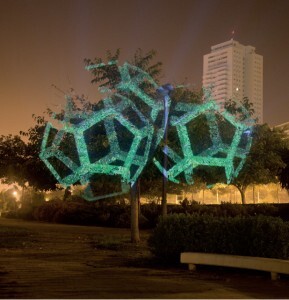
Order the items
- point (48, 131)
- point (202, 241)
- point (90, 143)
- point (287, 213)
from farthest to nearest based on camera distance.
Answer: point (287, 213) → point (48, 131) → point (90, 143) → point (202, 241)

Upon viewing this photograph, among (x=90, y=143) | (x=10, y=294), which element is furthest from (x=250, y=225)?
(x=90, y=143)

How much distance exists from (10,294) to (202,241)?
5564 millimetres

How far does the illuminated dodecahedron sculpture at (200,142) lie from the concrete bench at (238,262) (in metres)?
5.08

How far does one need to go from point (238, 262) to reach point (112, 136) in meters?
7.97

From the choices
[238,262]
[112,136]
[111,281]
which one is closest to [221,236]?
[238,262]

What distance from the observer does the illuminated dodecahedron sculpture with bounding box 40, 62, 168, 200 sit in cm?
1814

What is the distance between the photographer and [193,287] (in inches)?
385

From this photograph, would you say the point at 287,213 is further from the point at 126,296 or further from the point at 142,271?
the point at 126,296

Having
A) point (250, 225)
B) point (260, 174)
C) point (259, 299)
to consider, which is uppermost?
point (260, 174)

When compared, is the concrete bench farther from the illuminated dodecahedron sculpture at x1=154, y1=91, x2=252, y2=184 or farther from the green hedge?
the illuminated dodecahedron sculpture at x1=154, y1=91, x2=252, y2=184

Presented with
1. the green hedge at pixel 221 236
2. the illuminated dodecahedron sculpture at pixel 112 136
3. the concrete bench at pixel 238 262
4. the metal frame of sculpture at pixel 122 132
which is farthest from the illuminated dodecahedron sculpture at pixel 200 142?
the concrete bench at pixel 238 262

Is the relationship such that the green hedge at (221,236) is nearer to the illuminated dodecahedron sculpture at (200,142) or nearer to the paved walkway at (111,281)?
the paved walkway at (111,281)

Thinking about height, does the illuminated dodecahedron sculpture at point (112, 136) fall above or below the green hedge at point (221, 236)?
above

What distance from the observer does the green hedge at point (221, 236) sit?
11562mm
